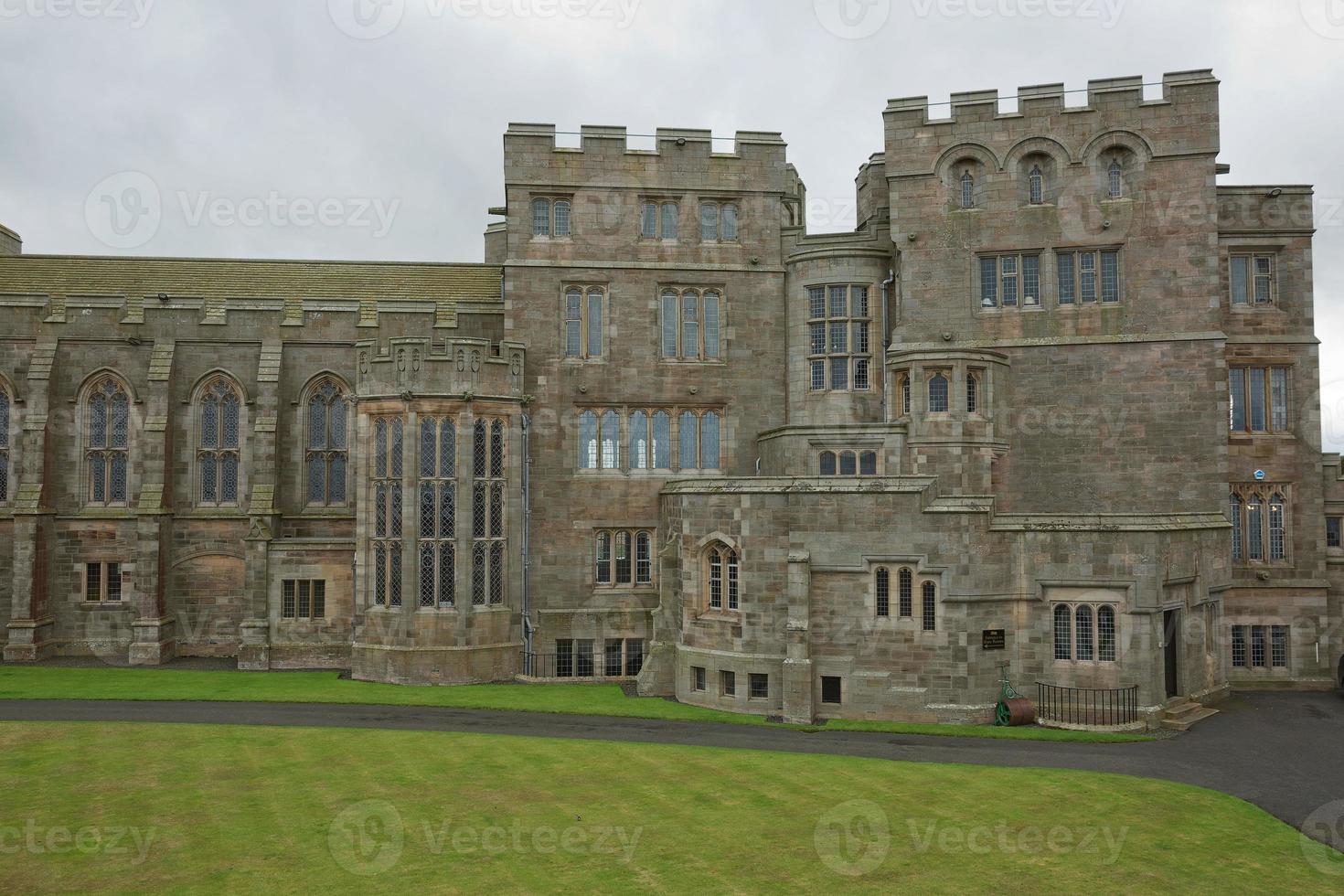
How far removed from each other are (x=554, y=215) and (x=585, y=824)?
2258cm

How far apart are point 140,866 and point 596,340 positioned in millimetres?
22434

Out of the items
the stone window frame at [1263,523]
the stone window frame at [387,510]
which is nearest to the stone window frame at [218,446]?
the stone window frame at [387,510]

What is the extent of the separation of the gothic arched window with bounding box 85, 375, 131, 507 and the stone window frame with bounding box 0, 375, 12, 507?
243 cm

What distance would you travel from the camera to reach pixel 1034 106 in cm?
3225

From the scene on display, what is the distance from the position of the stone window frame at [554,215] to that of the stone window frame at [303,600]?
14.3 m

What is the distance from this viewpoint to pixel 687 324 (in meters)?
34.8

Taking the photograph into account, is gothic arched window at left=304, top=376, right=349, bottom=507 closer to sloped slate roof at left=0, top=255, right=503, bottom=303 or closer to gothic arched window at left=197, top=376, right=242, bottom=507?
gothic arched window at left=197, top=376, right=242, bottom=507

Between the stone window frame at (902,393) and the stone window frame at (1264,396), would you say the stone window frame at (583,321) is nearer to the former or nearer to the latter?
the stone window frame at (902,393)

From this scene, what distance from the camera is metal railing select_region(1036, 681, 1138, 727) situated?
25.4 metres

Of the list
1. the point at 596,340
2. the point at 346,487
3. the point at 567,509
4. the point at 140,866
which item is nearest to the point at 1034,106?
the point at 596,340

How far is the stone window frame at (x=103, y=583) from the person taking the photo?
35094 mm

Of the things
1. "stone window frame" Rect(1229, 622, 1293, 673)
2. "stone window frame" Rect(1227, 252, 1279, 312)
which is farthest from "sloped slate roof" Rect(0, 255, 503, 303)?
"stone window frame" Rect(1229, 622, 1293, 673)

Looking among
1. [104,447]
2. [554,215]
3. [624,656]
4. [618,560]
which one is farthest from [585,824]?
[104,447]

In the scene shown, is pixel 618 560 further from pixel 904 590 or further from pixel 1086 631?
pixel 1086 631
